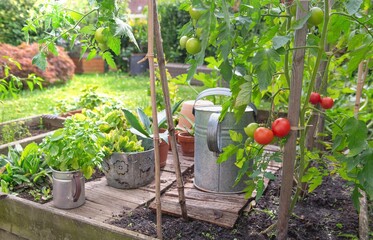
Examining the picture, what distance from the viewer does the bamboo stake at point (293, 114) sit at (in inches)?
63.2

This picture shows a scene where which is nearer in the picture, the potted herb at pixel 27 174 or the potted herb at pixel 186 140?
the potted herb at pixel 27 174

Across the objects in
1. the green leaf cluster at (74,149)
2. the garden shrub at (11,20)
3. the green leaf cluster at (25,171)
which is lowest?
the green leaf cluster at (25,171)

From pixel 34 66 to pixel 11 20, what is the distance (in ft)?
7.52

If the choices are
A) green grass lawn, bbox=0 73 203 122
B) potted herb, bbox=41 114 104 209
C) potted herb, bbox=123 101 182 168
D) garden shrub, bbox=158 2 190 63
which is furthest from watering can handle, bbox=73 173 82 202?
garden shrub, bbox=158 2 190 63

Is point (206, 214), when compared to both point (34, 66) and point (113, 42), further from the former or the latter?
point (34, 66)

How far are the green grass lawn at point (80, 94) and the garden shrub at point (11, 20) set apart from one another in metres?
1.61

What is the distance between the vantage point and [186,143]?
3211 mm

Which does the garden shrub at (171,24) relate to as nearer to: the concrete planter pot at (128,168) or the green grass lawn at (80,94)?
the green grass lawn at (80,94)

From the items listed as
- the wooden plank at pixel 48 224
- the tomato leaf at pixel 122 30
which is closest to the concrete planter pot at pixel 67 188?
the wooden plank at pixel 48 224

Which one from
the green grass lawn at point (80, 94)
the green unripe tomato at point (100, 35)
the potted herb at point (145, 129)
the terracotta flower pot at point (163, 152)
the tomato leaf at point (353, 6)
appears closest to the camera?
the tomato leaf at point (353, 6)

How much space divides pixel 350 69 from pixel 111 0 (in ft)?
3.42

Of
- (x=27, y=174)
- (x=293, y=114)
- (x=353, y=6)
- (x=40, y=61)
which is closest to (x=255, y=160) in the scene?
(x=293, y=114)

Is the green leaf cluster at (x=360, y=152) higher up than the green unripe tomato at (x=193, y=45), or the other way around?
the green unripe tomato at (x=193, y=45)

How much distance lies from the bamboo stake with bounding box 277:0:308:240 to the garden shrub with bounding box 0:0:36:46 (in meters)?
8.28
